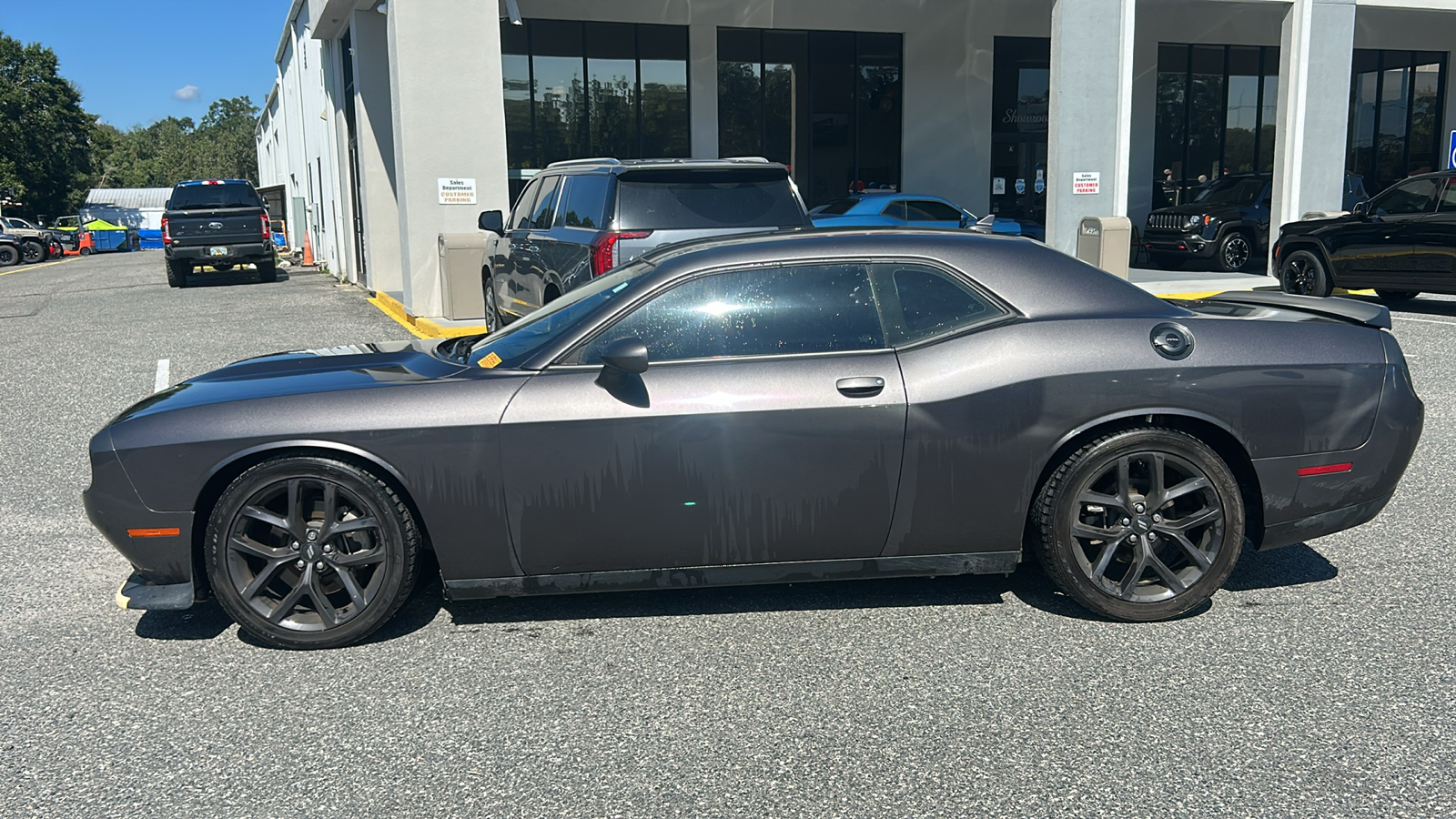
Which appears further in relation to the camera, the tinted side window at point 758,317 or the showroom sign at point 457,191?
the showroom sign at point 457,191

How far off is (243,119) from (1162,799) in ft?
659

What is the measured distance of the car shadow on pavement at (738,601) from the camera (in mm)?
4539

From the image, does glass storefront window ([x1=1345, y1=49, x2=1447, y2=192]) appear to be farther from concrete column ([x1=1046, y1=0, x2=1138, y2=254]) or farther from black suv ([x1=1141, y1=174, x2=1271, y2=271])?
concrete column ([x1=1046, y1=0, x2=1138, y2=254])

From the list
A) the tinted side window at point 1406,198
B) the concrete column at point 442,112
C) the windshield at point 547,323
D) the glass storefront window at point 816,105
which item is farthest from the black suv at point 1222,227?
the windshield at point 547,323

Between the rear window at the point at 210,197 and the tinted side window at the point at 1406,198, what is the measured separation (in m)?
21.0

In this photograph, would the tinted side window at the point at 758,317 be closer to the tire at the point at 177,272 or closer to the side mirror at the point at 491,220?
the side mirror at the point at 491,220

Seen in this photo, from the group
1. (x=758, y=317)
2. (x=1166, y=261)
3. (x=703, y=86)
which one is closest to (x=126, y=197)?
(x=703, y=86)

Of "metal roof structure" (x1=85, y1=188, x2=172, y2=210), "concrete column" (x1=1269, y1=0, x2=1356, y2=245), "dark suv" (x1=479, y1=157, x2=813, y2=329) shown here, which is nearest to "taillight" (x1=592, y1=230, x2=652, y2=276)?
"dark suv" (x1=479, y1=157, x2=813, y2=329)

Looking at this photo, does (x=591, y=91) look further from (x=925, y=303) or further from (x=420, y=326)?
(x=925, y=303)

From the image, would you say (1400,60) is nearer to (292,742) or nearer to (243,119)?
(292,742)

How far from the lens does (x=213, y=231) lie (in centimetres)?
2353

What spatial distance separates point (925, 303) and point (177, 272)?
23.2 metres

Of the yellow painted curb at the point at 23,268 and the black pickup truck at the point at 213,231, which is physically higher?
the black pickup truck at the point at 213,231

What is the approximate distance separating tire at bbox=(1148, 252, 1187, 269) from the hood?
1867 centimetres
